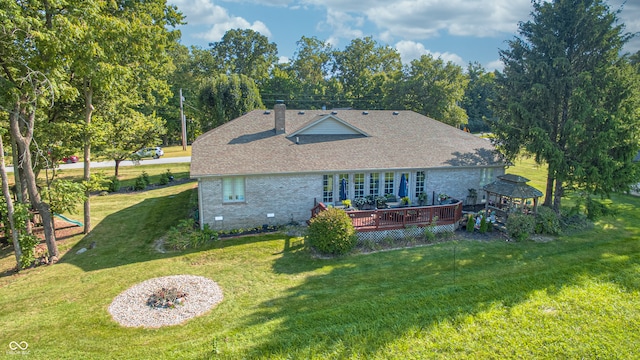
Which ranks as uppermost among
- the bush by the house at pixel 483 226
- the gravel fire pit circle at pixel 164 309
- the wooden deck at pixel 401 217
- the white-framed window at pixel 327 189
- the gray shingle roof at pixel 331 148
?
the gray shingle roof at pixel 331 148

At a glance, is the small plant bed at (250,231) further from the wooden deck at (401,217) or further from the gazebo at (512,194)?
the gazebo at (512,194)

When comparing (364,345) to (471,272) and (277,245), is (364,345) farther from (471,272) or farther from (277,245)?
(277,245)

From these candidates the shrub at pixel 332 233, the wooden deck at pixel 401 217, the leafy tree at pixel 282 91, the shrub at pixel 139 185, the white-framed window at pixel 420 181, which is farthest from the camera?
the leafy tree at pixel 282 91

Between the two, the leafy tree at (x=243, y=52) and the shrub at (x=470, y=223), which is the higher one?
the leafy tree at (x=243, y=52)

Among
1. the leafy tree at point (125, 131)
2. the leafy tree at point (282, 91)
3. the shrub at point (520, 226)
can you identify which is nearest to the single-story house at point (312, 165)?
the shrub at point (520, 226)

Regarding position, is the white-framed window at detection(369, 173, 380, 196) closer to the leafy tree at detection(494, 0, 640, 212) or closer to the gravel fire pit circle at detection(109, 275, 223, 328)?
the leafy tree at detection(494, 0, 640, 212)

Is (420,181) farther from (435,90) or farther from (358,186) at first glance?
(435,90)
